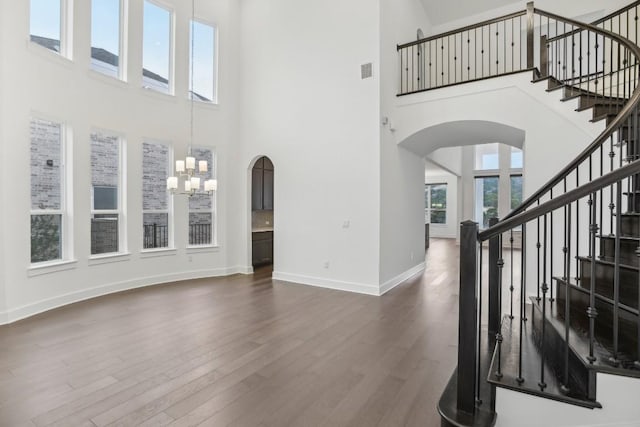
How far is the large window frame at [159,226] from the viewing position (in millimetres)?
6064

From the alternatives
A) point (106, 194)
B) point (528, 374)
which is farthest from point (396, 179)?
point (106, 194)

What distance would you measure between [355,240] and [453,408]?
11.9 ft

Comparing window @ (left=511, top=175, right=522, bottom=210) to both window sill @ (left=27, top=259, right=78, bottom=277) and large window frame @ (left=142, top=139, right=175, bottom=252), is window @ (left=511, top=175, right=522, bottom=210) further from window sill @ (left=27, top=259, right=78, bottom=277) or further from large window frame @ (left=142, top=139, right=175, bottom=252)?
window sill @ (left=27, top=259, right=78, bottom=277)

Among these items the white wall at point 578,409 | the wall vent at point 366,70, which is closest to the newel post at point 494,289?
the white wall at point 578,409

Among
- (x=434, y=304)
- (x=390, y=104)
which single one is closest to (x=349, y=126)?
(x=390, y=104)

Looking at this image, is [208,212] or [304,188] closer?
[304,188]

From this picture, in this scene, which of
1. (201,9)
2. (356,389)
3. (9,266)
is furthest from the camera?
(201,9)

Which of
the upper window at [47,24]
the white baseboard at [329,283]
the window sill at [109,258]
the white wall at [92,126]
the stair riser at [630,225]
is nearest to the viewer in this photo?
the stair riser at [630,225]

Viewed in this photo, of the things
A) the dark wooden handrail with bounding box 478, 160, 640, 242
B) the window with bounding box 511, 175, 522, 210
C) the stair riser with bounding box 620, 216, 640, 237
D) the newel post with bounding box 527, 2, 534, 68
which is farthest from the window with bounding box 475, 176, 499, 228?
the dark wooden handrail with bounding box 478, 160, 640, 242

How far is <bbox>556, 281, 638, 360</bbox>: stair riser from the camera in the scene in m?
1.83

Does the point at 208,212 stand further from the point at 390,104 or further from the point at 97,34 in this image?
the point at 390,104

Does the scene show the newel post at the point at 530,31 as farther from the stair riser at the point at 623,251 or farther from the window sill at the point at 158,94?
the window sill at the point at 158,94

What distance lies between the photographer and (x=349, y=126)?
5.63 meters

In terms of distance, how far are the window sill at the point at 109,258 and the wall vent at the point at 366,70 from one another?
16.6 feet
